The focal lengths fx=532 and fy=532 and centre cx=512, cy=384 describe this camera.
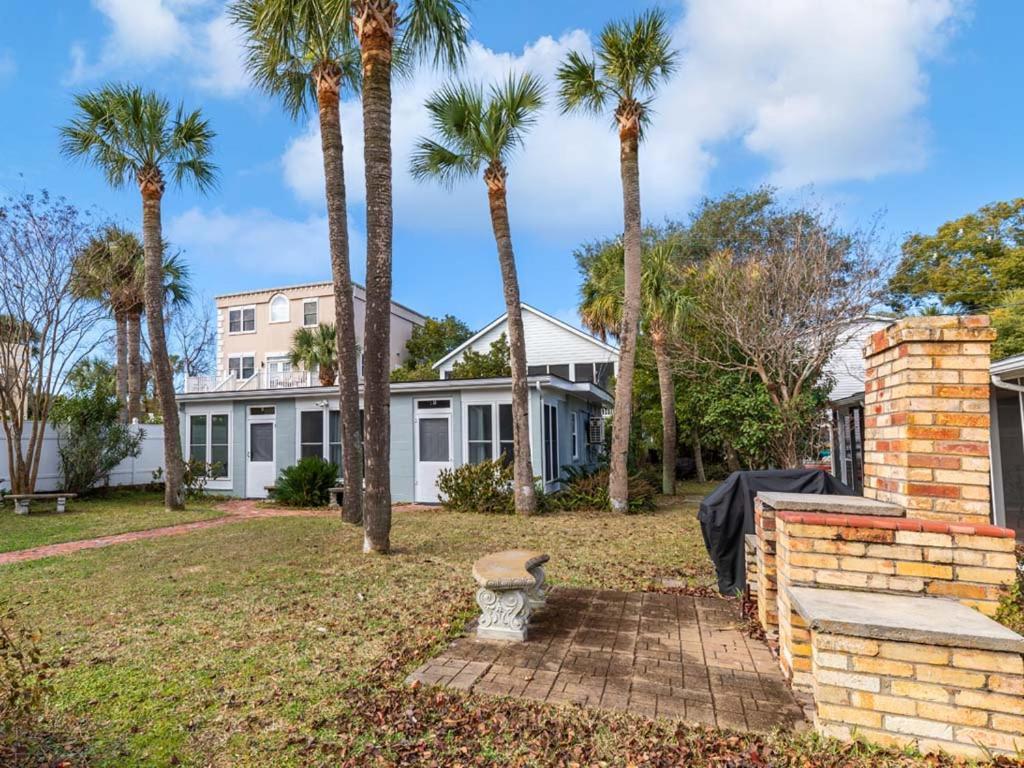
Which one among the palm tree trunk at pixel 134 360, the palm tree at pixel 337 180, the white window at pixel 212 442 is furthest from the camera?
the palm tree trunk at pixel 134 360

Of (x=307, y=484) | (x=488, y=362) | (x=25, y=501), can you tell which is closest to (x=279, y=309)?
(x=488, y=362)

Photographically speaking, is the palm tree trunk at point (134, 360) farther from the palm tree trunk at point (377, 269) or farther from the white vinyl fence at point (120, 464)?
the palm tree trunk at point (377, 269)

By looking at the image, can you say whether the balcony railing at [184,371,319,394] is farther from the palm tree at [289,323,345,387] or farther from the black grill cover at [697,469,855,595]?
the black grill cover at [697,469,855,595]

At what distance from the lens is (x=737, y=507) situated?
198 inches

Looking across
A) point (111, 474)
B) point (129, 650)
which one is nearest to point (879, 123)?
point (129, 650)

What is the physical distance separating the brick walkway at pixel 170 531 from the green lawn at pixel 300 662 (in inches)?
27.0

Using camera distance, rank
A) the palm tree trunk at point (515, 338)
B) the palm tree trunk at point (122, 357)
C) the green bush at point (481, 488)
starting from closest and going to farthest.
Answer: the palm tree trunk at point (515, 338), the green bush at point (481, 488), the palm tree trunk at point (122, 357)

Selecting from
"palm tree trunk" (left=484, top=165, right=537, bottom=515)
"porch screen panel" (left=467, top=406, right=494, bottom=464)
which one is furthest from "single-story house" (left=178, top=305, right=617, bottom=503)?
"palm tree trunk" (left=484, top=165, right=537, bottom=515)

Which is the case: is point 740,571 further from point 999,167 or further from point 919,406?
point 999,167

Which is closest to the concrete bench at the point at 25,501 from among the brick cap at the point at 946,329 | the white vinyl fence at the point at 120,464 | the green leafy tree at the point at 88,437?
the white vinyl fence at the point at 120,464

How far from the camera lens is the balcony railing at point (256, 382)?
55.3ft

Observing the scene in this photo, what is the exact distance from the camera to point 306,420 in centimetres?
1430

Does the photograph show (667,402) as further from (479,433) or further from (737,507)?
(737,507)

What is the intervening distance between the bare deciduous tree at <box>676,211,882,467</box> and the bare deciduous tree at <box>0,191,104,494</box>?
16.2 metres
